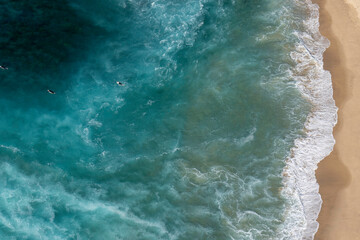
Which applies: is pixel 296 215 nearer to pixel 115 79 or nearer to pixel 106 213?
pixel 106 213

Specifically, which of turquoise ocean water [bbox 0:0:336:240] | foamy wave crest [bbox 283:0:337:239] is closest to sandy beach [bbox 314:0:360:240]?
foamy wave crest [bbox 283:0:337:239]

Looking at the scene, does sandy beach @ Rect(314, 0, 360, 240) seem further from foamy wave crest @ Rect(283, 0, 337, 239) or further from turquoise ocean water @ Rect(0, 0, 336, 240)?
turquoise ocean water @ Rect(0, 0, 336, 240)

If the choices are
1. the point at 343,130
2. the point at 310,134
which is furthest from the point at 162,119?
the point at 343,130

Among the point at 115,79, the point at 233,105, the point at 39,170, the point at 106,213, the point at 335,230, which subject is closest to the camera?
the point at 335,230

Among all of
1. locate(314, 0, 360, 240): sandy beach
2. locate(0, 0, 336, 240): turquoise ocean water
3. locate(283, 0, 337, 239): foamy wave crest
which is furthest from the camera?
locate(0, 0, 336, 240): turquoise ocean water

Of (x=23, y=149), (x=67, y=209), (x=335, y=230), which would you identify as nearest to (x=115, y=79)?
(x=23, y=149)

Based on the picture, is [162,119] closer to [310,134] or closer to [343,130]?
[310,134]

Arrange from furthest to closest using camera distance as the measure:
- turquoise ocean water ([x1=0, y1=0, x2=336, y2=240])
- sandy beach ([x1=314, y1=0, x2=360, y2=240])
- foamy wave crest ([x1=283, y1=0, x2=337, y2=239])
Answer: turquoise ocean water ([x1=0, y1=0, x2=336, y2=240]), foamy wave crest ([x1=283, y1=0, x2=337, y2=239]), sandy beach ([x1=314, y1=0, x2=360, y2=240])
